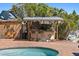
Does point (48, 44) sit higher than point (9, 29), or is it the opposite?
point (9, 29)

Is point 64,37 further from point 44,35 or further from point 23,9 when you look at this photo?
point 23,9

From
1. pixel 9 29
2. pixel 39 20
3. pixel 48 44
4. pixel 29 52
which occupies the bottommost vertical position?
pixel 29 52

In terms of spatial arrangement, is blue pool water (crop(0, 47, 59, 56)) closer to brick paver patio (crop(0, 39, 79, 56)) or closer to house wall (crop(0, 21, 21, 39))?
brick paver patio (crop(0, 39, 79, 56))

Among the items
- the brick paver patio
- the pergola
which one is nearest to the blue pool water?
the brick paver patio

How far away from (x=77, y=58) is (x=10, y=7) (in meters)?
4.21

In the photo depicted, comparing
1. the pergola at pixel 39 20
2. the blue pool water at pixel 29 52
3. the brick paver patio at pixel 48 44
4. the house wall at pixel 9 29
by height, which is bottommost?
the blue pool water at pixel 29 52

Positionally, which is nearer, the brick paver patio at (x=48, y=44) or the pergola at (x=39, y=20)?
the brick paver patio at (x=48, y=44)

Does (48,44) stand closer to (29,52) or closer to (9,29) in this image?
(29,52)

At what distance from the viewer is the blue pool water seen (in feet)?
36.0

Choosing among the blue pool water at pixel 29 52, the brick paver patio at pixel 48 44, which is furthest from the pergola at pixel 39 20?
the blue pool water at pixel 29 52

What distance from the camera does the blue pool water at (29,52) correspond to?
36.0ft

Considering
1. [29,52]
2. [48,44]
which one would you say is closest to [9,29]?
[29,52]

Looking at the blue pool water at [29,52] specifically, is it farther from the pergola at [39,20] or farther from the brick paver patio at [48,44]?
the pergola at [39,20]

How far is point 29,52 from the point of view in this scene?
448 inches
